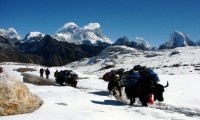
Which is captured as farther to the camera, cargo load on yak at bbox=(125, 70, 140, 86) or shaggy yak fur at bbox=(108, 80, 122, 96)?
shaggy yak fur at bbox=(108, 80, 122, 96)

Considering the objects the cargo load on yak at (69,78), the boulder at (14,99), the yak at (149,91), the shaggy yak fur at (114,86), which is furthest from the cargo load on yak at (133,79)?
the cargo load on yak at (69,78)

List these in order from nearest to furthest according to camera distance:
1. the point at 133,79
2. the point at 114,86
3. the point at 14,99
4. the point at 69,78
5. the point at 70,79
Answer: the point at 14,99 → the point at 133,79 → the point at 114,86 → the point at 70,79 → the point at 69,78

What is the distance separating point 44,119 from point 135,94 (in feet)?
22.3

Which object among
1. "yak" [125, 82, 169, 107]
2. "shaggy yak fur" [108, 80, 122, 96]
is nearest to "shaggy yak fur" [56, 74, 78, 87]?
"shaggy yak fur" [108, 80, 122, 96]

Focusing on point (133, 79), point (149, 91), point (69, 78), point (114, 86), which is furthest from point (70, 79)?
point (149, 91)

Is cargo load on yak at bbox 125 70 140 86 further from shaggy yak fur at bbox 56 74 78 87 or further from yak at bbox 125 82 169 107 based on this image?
shaggy yak fur at bbox 56 74 78 87

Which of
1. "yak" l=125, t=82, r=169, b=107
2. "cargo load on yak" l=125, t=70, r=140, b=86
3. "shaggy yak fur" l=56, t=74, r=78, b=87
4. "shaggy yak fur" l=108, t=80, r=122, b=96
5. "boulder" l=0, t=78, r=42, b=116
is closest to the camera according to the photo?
"boulder" l=0, t=78, r=42, b=116

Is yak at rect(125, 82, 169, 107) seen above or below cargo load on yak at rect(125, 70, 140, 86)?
below

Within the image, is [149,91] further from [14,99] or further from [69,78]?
[69,78]

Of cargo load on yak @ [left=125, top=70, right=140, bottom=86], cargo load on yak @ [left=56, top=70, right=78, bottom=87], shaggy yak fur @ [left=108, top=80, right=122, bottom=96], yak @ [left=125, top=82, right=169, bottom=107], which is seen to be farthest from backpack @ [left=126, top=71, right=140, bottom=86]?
cargo load on yak @ [left=56, top=70, right=78, bottom=87]

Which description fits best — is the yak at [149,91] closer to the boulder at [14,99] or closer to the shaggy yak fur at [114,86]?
the boulder at [14,99]

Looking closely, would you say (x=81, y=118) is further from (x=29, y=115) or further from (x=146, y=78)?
(x=146, y=78)

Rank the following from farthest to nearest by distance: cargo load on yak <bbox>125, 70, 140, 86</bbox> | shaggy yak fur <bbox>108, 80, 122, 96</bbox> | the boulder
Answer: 1. shaggy yak fur <bbox>108, 80, 122, 96</bbox>
2. cargo load on yak <bbox>125, 70, 140, 86</bbox>
3. the boulder

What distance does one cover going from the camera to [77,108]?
1481 cm
